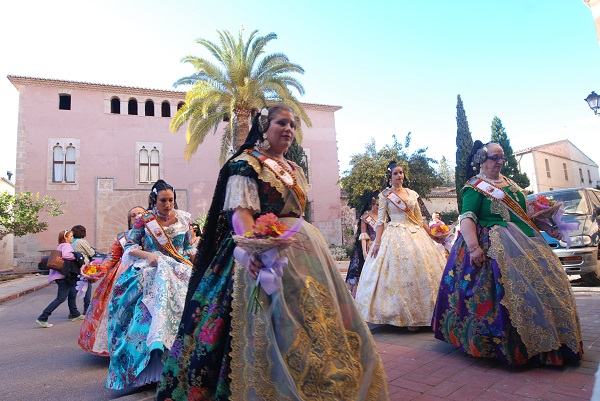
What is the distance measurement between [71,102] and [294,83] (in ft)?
45.4

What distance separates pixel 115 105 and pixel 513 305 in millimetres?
25633

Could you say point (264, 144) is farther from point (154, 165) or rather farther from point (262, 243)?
point (154, 165)

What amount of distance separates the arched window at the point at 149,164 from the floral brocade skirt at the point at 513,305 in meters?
23.2

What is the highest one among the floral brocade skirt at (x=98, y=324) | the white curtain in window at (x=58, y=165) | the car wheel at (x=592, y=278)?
the white curtain in window at (x=58, y=165)

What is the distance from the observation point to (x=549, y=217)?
3891 millimetres

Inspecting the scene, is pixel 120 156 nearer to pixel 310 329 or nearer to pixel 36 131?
pixel 36 131

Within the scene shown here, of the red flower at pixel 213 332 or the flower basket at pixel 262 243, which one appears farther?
the red flower at pixel 213 332

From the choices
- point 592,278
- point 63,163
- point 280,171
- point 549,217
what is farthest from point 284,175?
point 63,163

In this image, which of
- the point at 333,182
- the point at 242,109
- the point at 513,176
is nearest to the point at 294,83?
the point at 242,109

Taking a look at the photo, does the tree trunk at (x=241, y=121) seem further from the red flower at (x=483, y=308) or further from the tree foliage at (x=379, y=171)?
the red flower at (x=483, y=308)

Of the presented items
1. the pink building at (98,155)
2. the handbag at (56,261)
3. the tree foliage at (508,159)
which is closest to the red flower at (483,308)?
the handbag at (56,261)

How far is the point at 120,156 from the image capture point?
24094 millimetres

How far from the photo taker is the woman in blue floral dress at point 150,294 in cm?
354

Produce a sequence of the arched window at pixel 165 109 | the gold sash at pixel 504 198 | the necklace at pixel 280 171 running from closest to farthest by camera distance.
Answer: the necklace at pixel 280 171
the gold sash at pixel 504 198
the arched window at pixel 165 109
